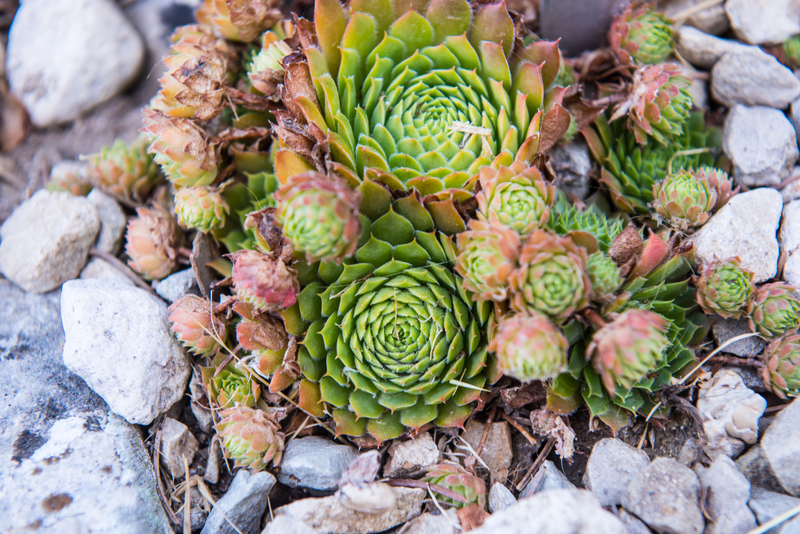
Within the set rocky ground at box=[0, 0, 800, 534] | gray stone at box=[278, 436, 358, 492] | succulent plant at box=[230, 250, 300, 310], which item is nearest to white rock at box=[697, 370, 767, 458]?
rocky ground at box=[0, 0, 800, 534]

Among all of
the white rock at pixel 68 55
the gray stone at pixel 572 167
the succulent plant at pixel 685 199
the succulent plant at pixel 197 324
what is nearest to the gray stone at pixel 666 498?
the succulent plant at pixel 685 199

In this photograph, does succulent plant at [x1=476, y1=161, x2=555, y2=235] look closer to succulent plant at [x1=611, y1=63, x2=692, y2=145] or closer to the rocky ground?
the rocky ground

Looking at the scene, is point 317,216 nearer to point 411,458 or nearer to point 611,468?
point 411,458

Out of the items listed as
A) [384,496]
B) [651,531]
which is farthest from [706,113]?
[384,496]

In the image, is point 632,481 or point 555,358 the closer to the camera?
point 555,358

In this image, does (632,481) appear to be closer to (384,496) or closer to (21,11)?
(384,496)

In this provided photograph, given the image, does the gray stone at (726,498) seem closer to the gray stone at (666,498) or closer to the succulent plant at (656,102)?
the gray stone at (666,498)

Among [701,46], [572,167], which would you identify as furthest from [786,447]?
[701,46]
